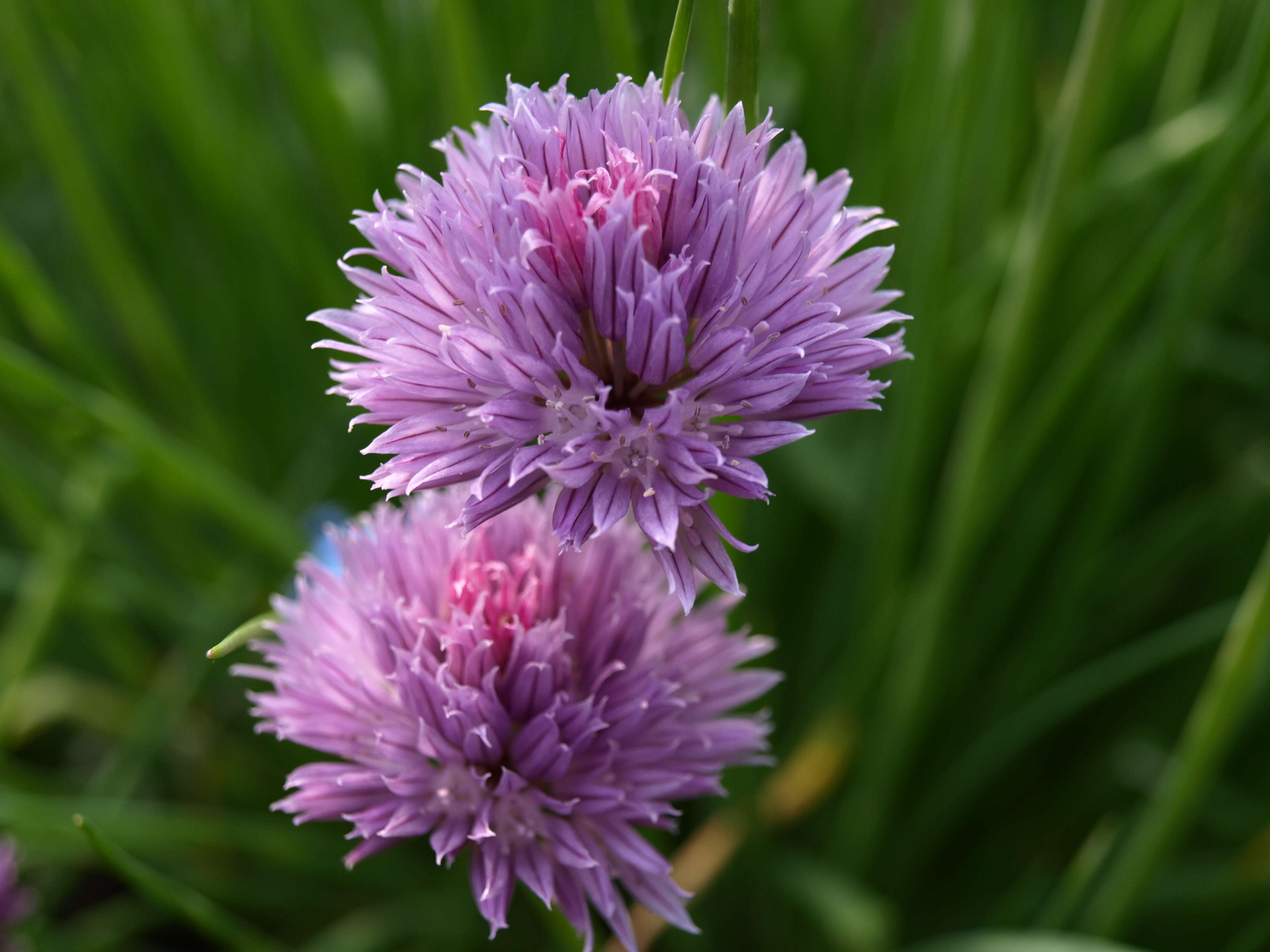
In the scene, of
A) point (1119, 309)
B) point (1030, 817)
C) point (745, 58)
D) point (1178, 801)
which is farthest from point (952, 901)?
point (745, 58)

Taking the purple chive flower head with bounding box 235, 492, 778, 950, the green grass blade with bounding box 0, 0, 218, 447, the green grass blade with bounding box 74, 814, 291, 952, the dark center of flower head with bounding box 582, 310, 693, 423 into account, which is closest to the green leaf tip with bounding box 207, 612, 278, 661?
the purple chive flower head with bounding box 235, 492, 778, 950

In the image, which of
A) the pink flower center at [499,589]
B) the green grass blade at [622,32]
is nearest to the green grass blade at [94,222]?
the green grass blade at [622,32]

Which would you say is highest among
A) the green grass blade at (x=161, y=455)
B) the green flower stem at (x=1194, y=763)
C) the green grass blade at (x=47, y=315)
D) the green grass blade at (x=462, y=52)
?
the green grass blade at (x=462, y=52)

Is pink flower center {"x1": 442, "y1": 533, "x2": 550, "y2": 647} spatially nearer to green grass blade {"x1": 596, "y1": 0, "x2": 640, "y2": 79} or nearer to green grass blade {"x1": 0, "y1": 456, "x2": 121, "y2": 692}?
green grass blade {"x1": 596, "y1": 0, "x2": 640, "y2": 79}

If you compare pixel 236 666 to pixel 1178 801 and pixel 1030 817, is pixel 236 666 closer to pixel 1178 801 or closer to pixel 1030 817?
pixel 1178 801

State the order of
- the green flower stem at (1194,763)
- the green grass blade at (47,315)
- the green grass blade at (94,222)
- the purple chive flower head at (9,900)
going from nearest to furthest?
the green flower stem at (1194,763)
the green grass blade at (47,315)
the purple chive flower head at (9,900)
the green grass blade at (94,222)

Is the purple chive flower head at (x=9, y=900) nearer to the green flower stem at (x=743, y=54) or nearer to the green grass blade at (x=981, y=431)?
the green grass blade at (x=981, y=431)

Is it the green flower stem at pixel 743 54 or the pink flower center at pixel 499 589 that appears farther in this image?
the pink flower center at pixel 499 589
